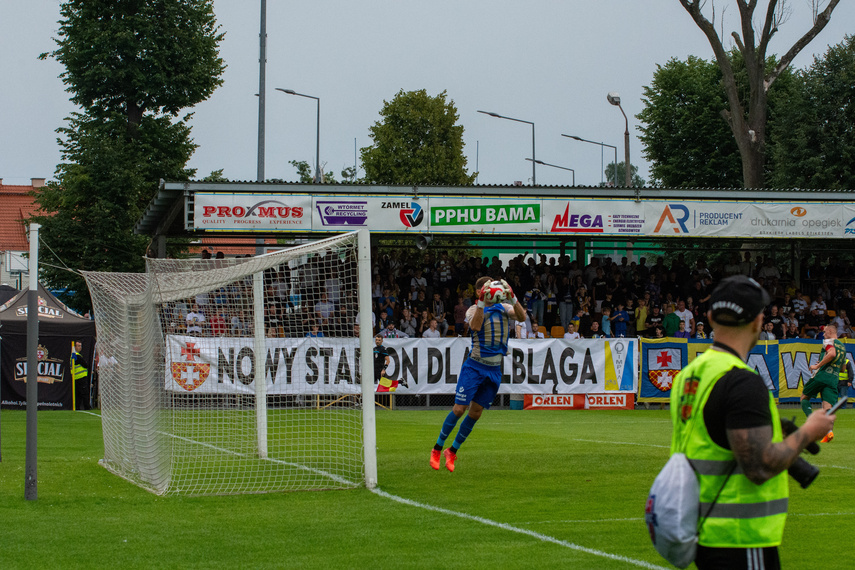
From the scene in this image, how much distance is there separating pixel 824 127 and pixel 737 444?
1804 inches

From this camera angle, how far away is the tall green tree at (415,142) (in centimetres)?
4772

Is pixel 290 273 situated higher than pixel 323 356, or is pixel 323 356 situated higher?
pixel 290 273

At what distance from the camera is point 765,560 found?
3.53 metres

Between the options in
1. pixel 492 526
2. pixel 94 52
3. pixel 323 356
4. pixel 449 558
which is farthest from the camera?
pixel 94 52

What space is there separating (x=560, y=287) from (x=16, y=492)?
19.8 m

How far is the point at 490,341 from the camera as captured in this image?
11430mm

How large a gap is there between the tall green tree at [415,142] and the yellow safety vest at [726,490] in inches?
1727

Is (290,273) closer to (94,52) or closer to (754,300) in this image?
(754,300)

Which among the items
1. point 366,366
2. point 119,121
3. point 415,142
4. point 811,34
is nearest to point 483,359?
point 366,366

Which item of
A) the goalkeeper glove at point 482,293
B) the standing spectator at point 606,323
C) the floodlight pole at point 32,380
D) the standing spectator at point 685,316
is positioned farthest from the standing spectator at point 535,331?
the floodlight pole at point 32,380

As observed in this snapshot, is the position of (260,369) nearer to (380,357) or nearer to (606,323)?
(380,357)

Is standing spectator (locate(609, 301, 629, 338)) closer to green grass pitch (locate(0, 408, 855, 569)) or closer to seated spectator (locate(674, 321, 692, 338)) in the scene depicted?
Result: seated spectator (locate(674, 321, 692, 338))

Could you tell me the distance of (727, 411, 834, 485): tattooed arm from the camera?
343 centimetres

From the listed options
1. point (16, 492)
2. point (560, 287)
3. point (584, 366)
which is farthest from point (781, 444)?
point (560, 287)
